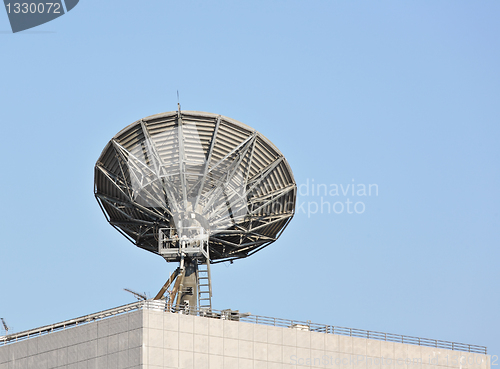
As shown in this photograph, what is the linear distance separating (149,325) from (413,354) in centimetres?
2547

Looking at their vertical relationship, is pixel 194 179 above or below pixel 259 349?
above

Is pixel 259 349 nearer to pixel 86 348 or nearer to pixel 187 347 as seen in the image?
pixel 187 347

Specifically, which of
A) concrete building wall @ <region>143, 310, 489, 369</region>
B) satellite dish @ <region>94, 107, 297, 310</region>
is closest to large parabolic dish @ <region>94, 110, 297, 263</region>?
satellite dish @ <region>94, 107, 297, 310</region>

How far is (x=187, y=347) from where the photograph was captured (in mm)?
79750

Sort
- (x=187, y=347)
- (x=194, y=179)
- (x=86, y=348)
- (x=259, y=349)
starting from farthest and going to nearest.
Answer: (x=194, y=179), (x=259, y=349), (x=86, y=348), (x=187, y=347)

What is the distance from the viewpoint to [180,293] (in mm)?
93938

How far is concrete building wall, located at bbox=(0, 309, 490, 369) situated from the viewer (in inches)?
3098

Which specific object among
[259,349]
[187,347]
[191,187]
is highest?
[191,187]

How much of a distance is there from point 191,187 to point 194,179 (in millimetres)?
979

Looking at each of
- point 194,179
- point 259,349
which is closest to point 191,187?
point 194,179

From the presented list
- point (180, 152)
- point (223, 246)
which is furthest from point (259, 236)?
point (180, 152)

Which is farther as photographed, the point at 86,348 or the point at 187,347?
the point at 86,348

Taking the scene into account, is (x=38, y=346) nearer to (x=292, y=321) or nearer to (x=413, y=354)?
(x=292, y=321)

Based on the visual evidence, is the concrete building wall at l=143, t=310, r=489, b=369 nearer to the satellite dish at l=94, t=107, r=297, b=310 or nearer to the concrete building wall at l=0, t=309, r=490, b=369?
the concrete building wall at l=0, t=309, r=490, b=369
